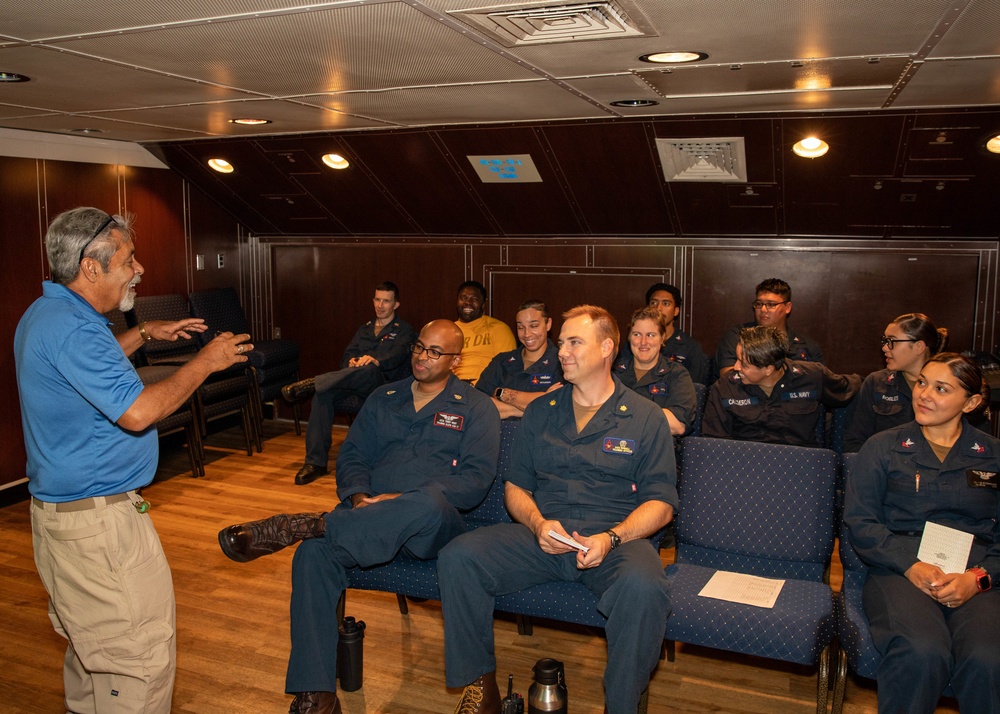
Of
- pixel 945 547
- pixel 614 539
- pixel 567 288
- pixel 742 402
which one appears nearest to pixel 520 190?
pixel 567 288

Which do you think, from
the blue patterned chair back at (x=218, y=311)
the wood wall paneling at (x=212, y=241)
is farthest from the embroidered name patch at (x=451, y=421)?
the wood wall paneling at (x=212, y=241)

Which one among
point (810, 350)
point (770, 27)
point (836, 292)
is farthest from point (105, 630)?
point (836, 292)

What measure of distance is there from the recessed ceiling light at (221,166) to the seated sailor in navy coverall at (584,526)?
457 cm

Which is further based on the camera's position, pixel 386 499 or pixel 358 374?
pixel 358 374

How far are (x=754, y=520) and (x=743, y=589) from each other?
16.2 inches

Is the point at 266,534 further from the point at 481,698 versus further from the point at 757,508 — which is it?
the point at 757,508

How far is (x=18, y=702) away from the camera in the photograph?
3.39 metres

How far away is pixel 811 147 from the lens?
5.20 meters

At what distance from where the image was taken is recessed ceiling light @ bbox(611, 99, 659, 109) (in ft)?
15.4

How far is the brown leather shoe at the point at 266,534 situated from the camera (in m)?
3.26

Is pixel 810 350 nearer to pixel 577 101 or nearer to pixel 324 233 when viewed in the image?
pixel 577 101

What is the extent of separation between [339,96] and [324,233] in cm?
333

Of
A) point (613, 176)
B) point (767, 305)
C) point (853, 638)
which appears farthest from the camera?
point (613, 176)

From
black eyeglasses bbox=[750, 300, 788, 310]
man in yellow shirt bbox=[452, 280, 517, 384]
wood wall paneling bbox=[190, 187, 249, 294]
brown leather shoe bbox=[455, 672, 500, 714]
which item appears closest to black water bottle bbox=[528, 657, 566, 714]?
brown leather shoe bbox=[455, 672, 500, 714]
